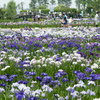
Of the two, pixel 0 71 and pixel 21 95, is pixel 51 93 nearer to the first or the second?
pixel 21 95

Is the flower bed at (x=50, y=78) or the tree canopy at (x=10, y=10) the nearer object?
the flower bed at (x=50, y=78)

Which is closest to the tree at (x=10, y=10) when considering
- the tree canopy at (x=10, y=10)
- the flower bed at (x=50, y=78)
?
the tree canopy at (x=10, y=10)

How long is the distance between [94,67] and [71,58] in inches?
37.5

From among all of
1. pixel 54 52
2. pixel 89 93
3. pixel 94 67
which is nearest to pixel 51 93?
pixel 89 93

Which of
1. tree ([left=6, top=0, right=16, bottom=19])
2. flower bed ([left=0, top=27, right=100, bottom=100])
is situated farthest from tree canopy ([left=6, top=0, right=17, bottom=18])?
flower bed ([left=0, top=27, right=100, bottom=100])

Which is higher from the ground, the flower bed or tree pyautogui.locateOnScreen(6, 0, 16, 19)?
tree pyautogui.locateOnScreen(6, 0, 16, 19)

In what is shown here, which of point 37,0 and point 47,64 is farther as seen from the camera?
point 37,0

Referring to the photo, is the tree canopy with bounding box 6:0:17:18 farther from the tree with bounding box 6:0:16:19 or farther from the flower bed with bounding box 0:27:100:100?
the flower bed with bounding box 0:27:100:100

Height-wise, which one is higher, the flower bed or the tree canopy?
the tree canopy

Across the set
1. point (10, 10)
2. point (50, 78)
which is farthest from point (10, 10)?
point (50, 78)

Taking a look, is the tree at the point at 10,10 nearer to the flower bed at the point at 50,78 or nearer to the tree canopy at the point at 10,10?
the tree canopy at the point at 10,10

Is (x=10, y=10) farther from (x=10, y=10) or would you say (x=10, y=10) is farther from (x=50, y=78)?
(x=50, y=78)

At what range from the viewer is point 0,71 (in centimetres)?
450

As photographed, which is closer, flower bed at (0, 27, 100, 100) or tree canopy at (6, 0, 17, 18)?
Answer: flower bed at (0, 27, 100, 100)
